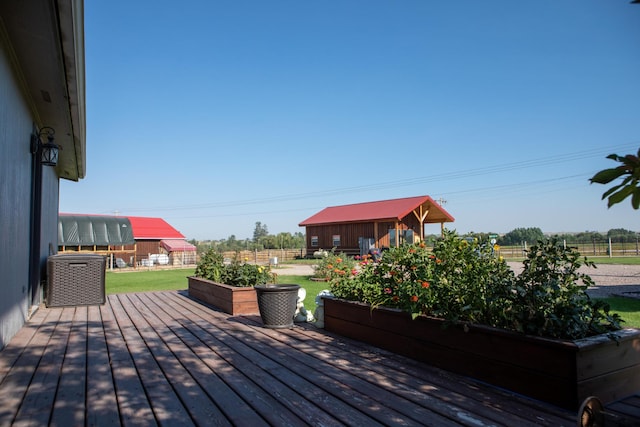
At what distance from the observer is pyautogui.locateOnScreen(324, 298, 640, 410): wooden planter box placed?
2.59m

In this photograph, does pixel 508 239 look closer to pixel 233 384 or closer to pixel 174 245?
pixel 174 245

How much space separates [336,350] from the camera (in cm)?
420

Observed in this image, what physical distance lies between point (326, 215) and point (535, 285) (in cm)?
3013

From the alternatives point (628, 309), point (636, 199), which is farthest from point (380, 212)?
point (636, 199)

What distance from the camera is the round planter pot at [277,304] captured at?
17.4ft

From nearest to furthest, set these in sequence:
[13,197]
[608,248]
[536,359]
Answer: [536,359], [13,197], [608,248]

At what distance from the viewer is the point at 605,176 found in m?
0.93

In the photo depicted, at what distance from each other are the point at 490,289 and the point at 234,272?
5064mm

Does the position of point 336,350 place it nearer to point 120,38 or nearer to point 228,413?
point 228,413

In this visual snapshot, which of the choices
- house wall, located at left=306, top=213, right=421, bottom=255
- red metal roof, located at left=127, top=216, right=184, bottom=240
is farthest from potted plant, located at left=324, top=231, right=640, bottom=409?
red metal roof, located at left=127, top=216, right=184, bottom=240

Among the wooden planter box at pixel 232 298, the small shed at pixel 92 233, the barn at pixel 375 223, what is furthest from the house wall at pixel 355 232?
the wooden planter box at pixel 232 298

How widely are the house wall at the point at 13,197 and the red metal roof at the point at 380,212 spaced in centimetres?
2220

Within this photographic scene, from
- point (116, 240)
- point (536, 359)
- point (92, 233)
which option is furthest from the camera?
point (116, 240)

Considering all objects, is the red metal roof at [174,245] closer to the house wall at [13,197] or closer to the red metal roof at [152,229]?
the red metal roof at [152,229]
